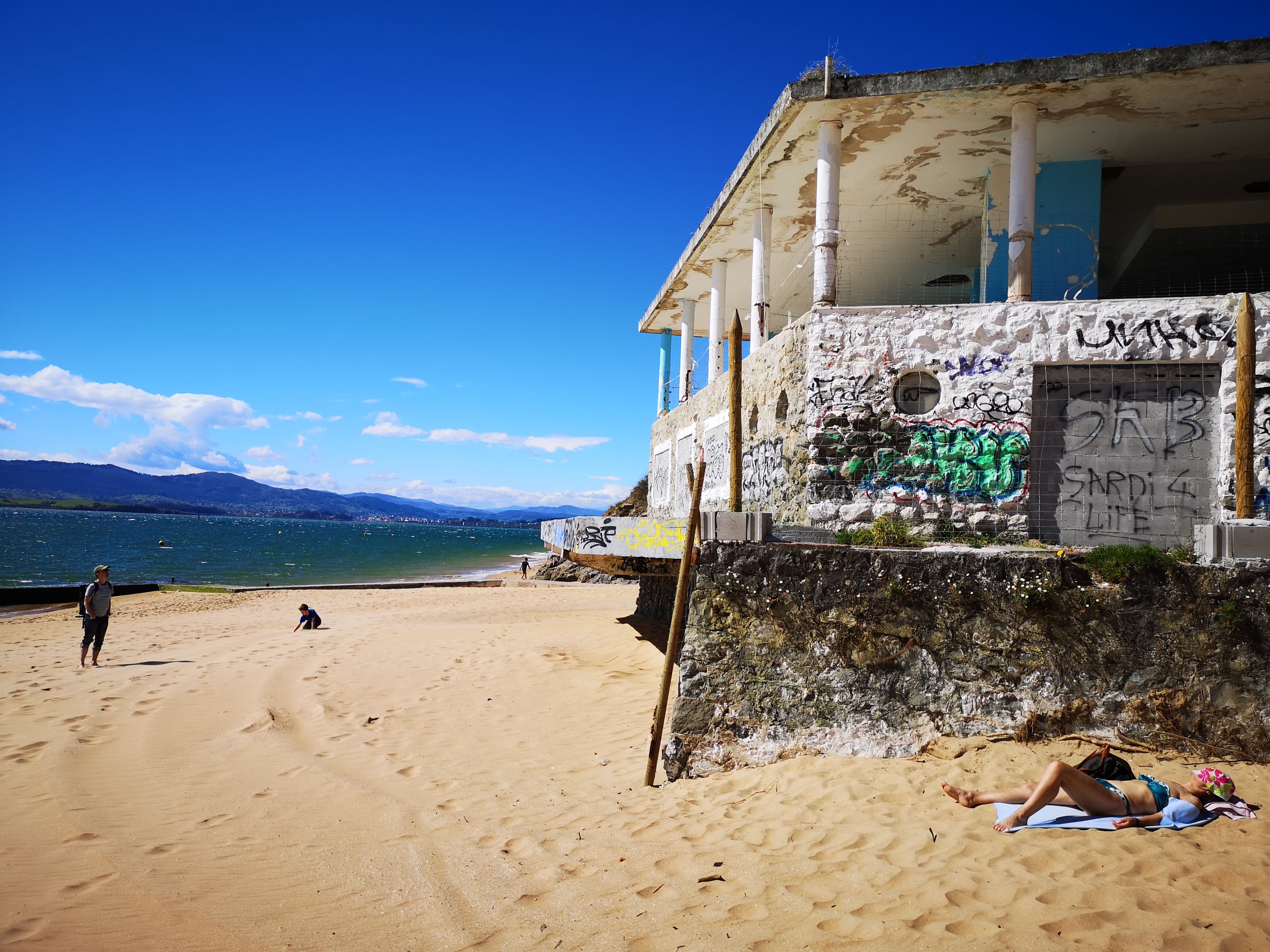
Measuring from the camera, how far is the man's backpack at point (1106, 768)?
5.54 m

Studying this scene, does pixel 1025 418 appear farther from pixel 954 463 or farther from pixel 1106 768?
pixel 1106 768

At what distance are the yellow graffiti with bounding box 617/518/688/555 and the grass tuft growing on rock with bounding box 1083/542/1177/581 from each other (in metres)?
3.60

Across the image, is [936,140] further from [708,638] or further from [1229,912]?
[1229,912]

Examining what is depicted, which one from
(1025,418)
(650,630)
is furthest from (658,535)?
(650,630)

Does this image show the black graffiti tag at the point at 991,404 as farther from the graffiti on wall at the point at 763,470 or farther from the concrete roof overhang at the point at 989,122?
the concrete roof overhang at the point at 989,122

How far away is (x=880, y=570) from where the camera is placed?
656 cm

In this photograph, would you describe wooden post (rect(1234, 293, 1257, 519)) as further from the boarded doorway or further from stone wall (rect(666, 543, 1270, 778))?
the boarded doorway

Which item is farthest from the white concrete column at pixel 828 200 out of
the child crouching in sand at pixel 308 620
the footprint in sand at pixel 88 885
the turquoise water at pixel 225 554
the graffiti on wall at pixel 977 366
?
the turquoise water at pixel 225 554

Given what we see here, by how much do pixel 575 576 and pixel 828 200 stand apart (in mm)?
25181

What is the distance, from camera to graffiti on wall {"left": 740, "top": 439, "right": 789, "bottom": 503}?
10547 millimetres

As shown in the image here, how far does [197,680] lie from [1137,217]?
18.5 meters

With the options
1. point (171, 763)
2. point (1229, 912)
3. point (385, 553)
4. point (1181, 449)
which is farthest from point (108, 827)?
point (385, 553)

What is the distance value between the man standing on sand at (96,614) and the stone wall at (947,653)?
10739 millimetres

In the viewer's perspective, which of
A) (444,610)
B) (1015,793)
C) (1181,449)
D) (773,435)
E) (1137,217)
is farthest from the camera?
(444,610)
